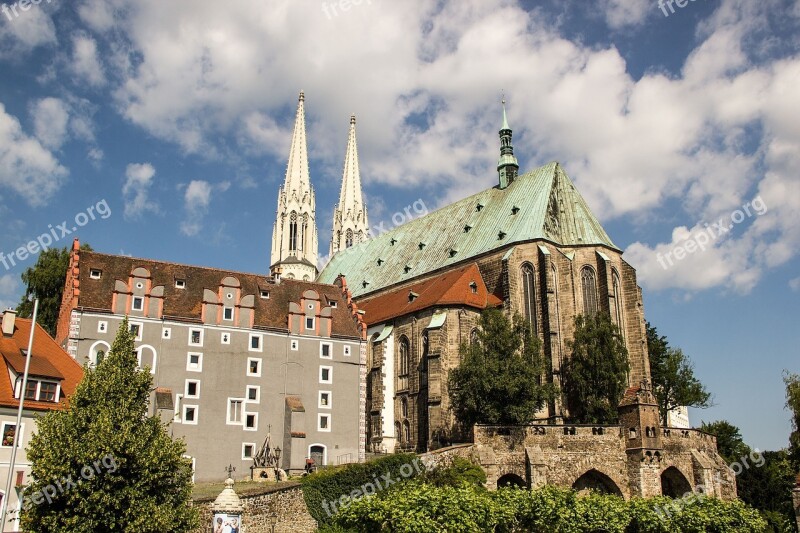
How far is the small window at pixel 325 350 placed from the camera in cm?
4819

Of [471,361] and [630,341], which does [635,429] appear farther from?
[630,341]

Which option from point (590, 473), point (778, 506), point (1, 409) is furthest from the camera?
point (778, 506)

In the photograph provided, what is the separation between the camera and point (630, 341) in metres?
57.9

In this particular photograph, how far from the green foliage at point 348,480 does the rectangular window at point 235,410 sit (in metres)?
8.35

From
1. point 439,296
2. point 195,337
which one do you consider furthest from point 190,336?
point 439,296

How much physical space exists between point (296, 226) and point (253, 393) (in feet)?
180

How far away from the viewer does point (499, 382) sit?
44.9 meters

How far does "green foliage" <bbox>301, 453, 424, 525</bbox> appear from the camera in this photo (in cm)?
3531

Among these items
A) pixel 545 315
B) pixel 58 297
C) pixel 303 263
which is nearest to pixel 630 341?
pixel 545 315

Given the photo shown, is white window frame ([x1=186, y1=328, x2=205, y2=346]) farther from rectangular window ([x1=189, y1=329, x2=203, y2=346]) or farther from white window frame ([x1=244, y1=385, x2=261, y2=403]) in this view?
white window frame ([x1=244, y1=385, x2=261, y2=403])

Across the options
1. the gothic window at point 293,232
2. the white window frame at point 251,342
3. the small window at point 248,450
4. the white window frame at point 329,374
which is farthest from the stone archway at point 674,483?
the gothic window at point 293,232

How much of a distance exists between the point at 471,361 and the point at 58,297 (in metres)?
29.5

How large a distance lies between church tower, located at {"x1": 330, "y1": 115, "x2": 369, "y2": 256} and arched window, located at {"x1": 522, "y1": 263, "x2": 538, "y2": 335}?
1838 inches

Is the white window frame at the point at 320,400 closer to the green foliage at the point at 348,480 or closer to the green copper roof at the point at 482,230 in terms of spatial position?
the green foliage at the point at 348,480
